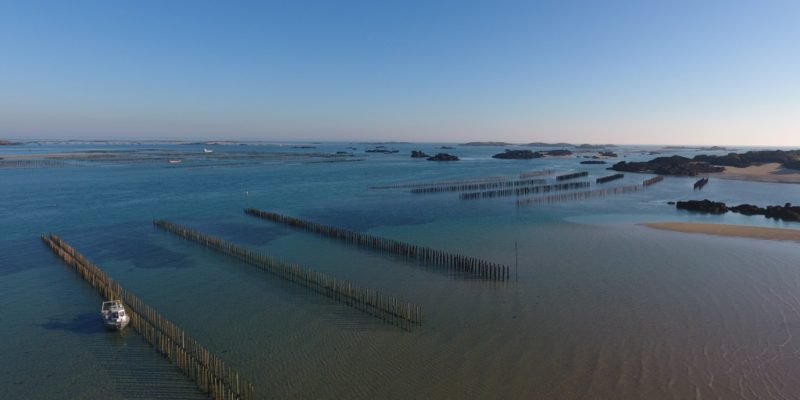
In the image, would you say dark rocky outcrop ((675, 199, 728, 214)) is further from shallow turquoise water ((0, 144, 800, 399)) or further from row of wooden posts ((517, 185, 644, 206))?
row of wooden posts ((517, 185, 644, 206))

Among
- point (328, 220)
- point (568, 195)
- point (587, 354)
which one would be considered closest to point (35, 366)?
point (587, 354)

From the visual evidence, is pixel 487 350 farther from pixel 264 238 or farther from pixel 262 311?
pixel 264 238

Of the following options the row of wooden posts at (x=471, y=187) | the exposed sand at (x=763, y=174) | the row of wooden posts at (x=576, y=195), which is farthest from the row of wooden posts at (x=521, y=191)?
the exposed sand at (x=763, y=174)

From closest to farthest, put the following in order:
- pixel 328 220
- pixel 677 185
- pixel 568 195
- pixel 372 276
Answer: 1. pixel 372 276
2. pixel 328 220
3. pixel 568 195
4. pixel 677 185

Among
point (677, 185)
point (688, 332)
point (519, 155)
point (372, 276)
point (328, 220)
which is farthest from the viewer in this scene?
point (519, 155)

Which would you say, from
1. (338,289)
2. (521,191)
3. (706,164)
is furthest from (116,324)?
(706,164)
